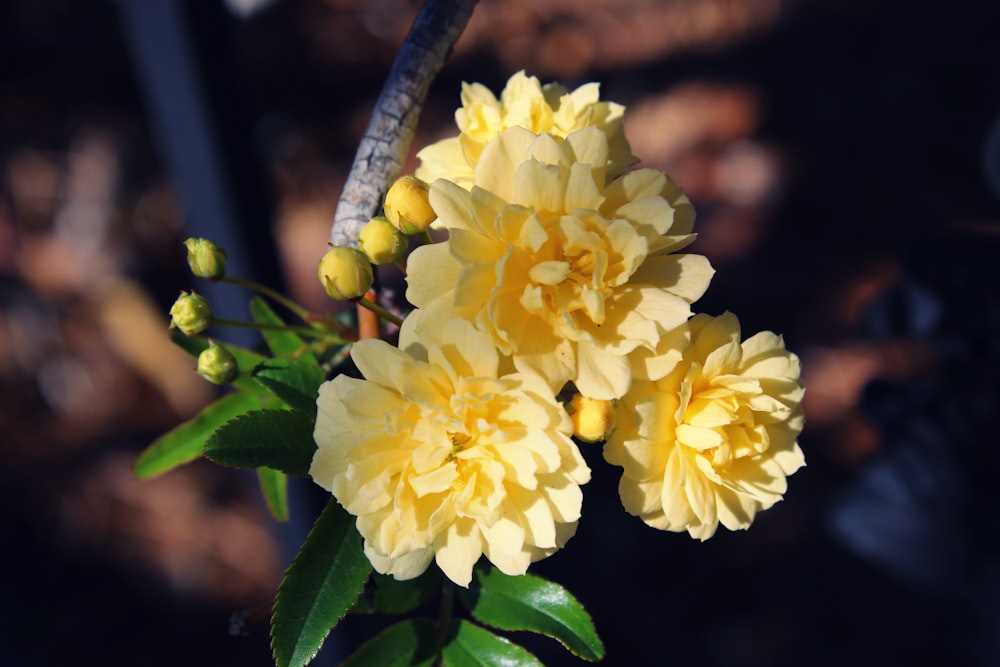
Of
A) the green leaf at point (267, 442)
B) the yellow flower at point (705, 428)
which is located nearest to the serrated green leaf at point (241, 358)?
the green leaf at point (267, 442)

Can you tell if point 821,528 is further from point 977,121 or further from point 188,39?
point 188,39

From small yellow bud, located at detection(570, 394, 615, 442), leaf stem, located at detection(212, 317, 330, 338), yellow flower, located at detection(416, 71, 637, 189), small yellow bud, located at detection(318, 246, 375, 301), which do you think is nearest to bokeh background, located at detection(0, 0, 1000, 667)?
leaf stem, located at detection(212, 317, 330, 338)

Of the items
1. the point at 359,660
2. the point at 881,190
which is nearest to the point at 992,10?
the point at 881,190

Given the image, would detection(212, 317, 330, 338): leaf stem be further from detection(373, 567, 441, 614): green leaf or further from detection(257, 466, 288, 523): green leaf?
detection(373, 567, 441, 614): green leaf

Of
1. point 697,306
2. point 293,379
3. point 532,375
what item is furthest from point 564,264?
point 697,306

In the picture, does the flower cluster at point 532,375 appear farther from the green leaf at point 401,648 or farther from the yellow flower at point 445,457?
the green leaf at point 401,648

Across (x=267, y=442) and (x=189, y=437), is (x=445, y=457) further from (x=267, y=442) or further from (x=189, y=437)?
(x=189, y=437)
